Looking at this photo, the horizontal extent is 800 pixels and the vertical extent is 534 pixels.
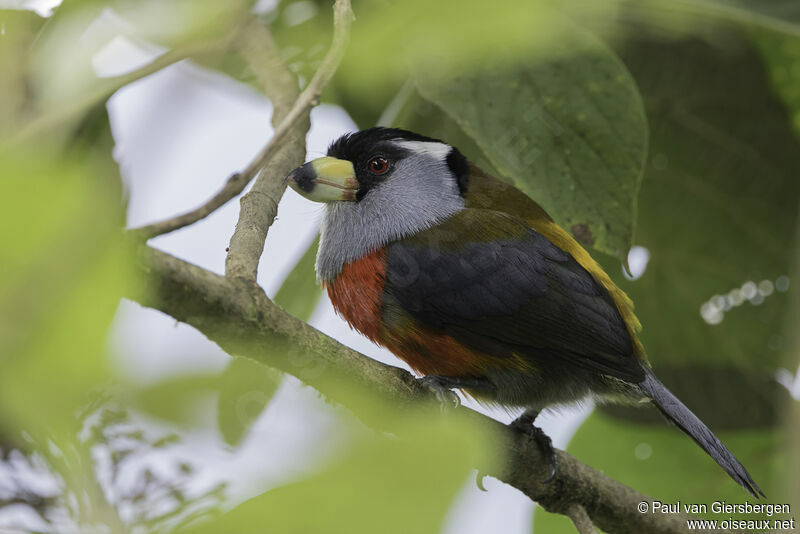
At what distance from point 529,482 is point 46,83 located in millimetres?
1360

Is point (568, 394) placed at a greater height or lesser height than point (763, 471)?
greater

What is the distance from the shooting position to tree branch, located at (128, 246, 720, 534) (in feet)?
2.07

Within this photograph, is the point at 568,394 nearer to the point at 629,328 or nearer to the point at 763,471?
the point at 629,328

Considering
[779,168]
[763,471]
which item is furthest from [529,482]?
[779,168]

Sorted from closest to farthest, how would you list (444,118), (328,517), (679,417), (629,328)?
(328,517), (679,417), (629,328), (444,118)

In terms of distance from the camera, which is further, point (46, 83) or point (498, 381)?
point (498, 381)

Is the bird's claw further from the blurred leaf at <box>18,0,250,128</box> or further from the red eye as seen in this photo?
the blurred leaf at <box>18,0,250,128</box>

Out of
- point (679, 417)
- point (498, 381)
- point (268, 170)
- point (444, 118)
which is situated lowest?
point (679, 417)

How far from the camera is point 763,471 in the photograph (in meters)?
2.13

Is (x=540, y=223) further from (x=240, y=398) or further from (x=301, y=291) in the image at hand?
(x=240, y=398)

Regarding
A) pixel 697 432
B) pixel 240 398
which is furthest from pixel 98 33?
pixel 697 432

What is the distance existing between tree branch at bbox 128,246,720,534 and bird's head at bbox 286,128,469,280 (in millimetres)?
605

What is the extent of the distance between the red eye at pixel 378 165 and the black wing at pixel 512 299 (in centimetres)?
37

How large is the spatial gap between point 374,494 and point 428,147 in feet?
6.36
